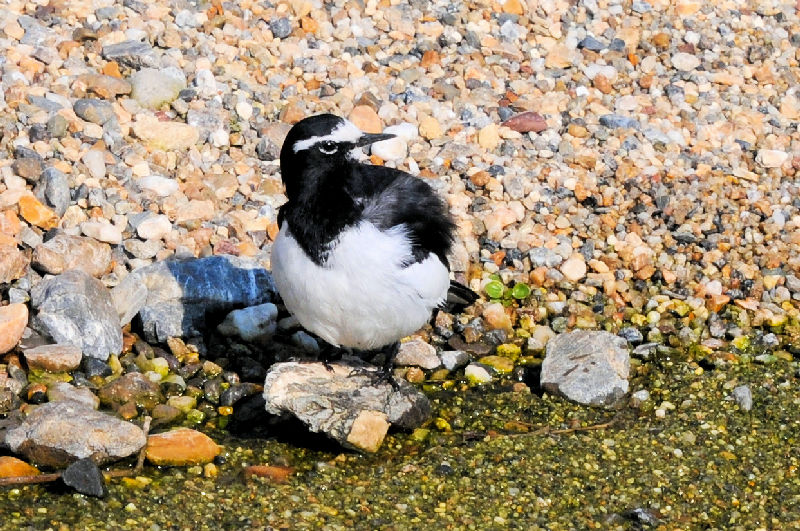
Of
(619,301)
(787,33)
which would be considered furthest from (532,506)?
(787,33)

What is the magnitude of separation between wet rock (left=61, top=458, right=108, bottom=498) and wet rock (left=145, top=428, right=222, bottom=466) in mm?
371

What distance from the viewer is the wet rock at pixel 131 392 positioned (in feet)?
20.7

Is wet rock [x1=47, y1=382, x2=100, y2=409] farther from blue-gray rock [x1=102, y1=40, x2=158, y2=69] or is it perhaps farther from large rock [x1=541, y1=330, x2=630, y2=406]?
blue-gray rock [x1=102, y1=40, x2=158, y2=69]

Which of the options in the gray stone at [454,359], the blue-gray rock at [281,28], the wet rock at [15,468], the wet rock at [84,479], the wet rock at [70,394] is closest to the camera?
the wet rock at [84,479]

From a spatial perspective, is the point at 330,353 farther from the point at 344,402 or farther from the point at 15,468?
the point at 15,468

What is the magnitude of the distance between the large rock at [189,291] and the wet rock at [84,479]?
155 cm

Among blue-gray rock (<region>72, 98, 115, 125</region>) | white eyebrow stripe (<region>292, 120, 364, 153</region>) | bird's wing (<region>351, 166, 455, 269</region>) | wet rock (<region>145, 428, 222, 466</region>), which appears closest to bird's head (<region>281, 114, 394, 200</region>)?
white eyebrow stripe (<region>292, 120, 364, 153</region>)

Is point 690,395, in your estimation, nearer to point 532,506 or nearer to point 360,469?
point 532,506

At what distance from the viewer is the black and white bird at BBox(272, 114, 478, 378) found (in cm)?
576

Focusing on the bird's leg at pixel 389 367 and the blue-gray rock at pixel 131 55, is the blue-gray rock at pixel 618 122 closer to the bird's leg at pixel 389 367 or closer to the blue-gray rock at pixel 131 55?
the bird's leg at pixel 389 367

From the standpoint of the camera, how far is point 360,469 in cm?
590

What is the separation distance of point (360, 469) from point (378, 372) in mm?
773

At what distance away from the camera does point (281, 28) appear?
9312mm

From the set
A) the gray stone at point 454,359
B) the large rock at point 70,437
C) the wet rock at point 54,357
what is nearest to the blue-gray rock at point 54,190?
→ the wet rock at point 54,357
